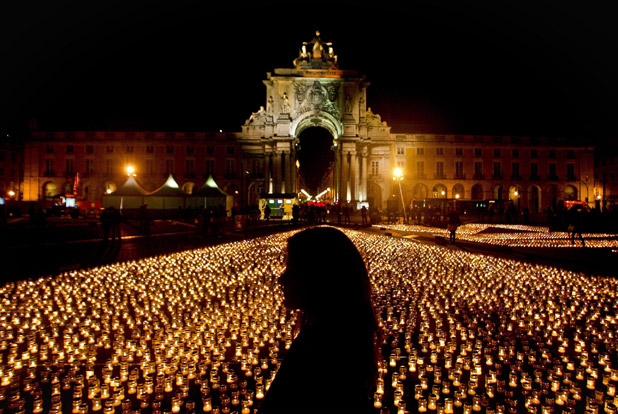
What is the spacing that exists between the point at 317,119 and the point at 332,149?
5561 mm

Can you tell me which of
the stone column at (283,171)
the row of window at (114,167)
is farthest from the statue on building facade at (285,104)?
the row of window at (114,167)

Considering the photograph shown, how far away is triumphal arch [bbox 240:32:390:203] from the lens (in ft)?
208

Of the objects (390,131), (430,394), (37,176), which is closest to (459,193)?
(390,131)

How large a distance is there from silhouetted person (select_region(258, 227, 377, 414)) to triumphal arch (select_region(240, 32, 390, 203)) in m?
60.1

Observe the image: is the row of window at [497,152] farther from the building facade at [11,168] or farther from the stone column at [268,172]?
the building facade at [11,168]

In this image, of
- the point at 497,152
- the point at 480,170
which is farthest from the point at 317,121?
the point at 497,152

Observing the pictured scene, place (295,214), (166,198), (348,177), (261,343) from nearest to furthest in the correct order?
(261,343), (295,214), (166,198), (348,177)

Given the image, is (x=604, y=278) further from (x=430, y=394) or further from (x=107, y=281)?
(x=107, y=281)

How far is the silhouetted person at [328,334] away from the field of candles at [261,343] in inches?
2.1

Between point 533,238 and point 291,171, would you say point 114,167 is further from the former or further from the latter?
point 533,238

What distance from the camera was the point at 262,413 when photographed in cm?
191

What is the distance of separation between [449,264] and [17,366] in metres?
11.1

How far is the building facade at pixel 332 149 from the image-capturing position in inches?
2522

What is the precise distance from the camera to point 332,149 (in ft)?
224
